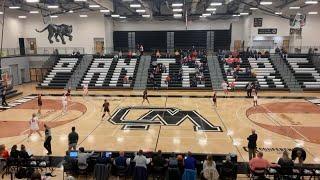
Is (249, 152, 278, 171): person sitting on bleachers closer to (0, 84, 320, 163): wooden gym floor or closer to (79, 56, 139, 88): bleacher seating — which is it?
(0, 84, 320, 163): wooden gym floor

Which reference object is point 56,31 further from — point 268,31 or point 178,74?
point 268,31

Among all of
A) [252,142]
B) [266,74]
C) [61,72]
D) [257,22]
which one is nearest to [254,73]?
[266,74]

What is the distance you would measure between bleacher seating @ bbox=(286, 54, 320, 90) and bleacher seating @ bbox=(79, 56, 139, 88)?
59.3ft

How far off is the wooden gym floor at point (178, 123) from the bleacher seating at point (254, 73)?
11.2 ft

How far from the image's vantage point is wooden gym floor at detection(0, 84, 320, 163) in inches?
653

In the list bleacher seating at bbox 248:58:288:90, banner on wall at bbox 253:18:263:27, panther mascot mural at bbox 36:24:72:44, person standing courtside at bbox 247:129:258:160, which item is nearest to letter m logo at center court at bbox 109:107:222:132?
person standing courtside at bbox 247:129:258:160

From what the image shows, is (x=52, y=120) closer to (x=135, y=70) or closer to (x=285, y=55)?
(x=135, y=70)

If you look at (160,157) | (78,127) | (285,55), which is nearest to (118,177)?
(160,157)

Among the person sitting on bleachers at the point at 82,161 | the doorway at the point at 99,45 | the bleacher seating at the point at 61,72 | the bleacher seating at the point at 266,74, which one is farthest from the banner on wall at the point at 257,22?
the person sitting on bleachers at the point at 82,161

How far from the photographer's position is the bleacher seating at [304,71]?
3444 centimetres

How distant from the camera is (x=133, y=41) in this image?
49375mm

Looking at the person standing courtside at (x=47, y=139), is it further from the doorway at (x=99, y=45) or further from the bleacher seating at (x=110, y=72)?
the doorway at (x=99, y=45)

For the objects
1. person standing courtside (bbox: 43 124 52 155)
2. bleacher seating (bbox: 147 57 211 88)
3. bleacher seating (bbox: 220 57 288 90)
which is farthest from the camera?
bleacher seating (bbox: 147 57 211 88)

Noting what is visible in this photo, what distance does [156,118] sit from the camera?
22.4 m
